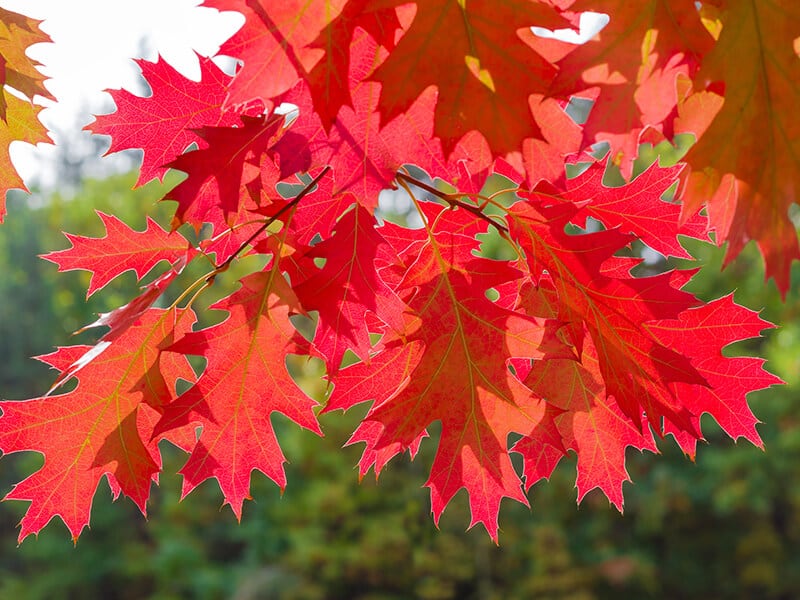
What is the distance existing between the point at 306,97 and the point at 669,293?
330 millimetres

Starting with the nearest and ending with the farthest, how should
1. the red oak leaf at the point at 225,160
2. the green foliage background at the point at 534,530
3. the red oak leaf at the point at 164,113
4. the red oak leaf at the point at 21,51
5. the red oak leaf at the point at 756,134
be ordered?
the red oak leaf at the point at 756,134
the red oak leaf at the point at 225,160
the red oak leaf at the point at 164,113
the red oak leaf at the point at 21,51
the green foliage background at the point at 534,530

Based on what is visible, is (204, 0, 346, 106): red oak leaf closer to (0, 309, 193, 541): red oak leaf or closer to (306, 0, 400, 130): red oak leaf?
(306, 0, 400, 130): red oak leaf

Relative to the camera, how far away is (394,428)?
675mm

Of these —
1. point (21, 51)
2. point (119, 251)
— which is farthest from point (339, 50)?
point (21, 51)

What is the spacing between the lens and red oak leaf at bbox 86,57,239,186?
703 mm

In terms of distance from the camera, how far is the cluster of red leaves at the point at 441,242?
0.51 m

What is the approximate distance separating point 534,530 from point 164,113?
693 centimetres

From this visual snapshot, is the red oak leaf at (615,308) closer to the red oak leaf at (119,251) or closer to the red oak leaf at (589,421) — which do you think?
the red oak leaf at (589,421)

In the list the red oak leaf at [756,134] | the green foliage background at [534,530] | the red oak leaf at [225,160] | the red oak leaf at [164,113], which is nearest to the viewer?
the red oak leaf at [756,134]

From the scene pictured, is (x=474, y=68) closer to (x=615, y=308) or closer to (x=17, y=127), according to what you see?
(x=615, y=308)

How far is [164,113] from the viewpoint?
727 millimetres

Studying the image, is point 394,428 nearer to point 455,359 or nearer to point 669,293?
point 455,359

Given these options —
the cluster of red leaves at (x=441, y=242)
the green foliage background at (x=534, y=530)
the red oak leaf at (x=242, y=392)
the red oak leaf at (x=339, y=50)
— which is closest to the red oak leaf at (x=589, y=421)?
the cluster of red leaves at (x=441, y=242)

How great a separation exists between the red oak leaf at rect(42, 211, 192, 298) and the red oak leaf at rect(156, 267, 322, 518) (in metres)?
0.14
